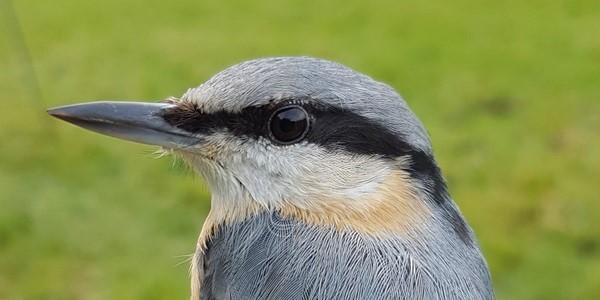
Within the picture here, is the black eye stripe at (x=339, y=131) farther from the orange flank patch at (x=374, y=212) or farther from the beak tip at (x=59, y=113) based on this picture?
the beak tip at (x=59, y=113)

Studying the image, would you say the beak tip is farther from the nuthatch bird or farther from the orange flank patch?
the orange flank patch

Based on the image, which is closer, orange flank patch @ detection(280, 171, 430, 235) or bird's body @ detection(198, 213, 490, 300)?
bird's body @ detection(198, 213, 490, 300)

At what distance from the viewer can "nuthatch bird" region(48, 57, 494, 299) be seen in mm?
2355

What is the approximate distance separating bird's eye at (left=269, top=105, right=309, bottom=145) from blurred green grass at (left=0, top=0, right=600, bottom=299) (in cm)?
47

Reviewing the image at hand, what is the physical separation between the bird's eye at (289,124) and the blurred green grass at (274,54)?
18.4 inches

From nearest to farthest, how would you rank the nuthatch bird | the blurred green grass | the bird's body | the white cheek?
the bird's body
the nuthatch bird
the white cheek
the blurred green grass

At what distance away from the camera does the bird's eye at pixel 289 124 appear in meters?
2.41

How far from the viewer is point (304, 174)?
97.3 inches

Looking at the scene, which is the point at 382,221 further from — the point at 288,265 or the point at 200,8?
the point at 200,8

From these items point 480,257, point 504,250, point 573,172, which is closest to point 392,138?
point 480,257

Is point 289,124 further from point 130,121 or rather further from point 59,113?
point 59,113

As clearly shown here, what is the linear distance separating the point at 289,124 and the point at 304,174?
0.15 meters

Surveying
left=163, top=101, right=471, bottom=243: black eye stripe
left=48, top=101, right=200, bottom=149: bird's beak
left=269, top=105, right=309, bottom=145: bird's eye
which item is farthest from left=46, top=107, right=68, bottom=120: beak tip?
left=269, top=105, right=309, bottom=145: bird's eye

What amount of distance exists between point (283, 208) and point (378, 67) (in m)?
5.31
